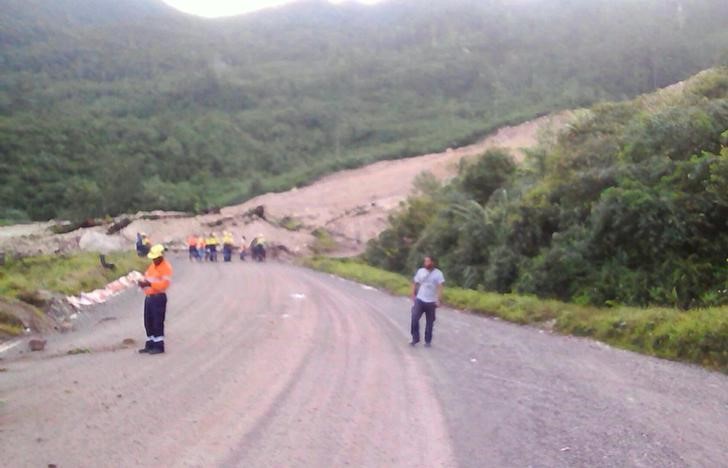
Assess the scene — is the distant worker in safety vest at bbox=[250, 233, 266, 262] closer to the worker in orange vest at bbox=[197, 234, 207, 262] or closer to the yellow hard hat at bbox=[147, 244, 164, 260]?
A: the worker in orange vest at bbox=[197, 234, 207, 262]

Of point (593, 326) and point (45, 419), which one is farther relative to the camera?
point (593, 326)

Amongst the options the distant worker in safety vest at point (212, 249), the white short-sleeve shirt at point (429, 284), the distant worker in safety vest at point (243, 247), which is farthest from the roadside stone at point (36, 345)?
the distant worker in safety vest at point (243, 247)

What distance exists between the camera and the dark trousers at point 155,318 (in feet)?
42.7

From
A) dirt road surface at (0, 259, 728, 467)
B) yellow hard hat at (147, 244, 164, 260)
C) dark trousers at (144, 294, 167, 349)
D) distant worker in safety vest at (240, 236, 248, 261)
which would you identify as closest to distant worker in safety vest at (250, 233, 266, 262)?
distant worker in safety vest at (240, 236, 248, 261)

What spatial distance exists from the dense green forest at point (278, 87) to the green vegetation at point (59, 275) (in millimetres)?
41420

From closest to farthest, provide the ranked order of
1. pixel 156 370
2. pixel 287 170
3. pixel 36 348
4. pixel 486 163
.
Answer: pixel 156 370
pixel 36 348
pixel 486 163
pixel 287 170

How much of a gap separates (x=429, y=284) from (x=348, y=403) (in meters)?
6.18

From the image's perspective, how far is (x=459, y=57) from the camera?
5586 inches

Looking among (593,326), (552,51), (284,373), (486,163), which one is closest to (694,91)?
(593,326)

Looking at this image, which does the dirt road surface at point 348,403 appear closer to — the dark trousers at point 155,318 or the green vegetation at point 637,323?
the dark trousers at point 155,318

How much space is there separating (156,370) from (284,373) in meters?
1.73

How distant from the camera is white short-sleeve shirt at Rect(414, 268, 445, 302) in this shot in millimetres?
15586

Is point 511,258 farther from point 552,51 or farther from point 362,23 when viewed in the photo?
point 362,23

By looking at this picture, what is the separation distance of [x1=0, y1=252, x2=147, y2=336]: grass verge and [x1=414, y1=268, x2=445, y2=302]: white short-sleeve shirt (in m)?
7.45
